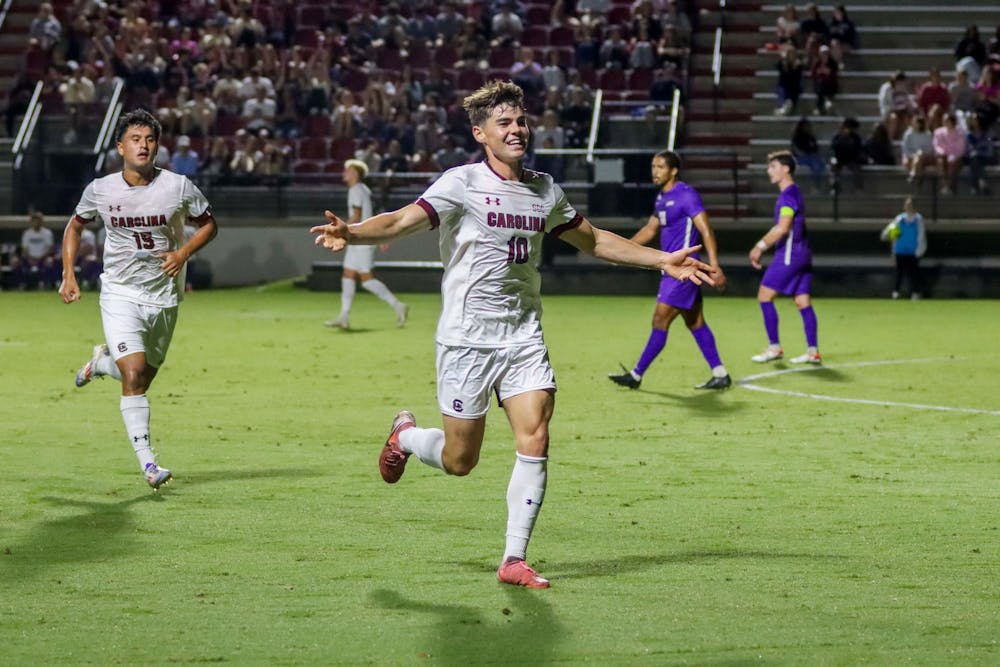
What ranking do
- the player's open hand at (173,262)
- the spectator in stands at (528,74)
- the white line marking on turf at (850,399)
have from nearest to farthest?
the player's open hand at (173,262) < the white line marking on turf at (850,399) < the spectator in stands at (528,74)

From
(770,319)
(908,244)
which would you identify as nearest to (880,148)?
(908,244)

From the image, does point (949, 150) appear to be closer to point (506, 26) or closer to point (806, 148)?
point (806, 148)

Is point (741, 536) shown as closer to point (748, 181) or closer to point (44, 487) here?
point (44, 487)

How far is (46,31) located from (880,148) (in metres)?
17.8

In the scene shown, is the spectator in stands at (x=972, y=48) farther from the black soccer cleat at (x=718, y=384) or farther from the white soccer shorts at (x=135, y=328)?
the white soccer shorts at (x=135, y=328)

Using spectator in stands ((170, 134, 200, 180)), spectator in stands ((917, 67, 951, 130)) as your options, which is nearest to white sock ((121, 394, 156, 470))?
spectator in stands ((170, 134, 200, 180))

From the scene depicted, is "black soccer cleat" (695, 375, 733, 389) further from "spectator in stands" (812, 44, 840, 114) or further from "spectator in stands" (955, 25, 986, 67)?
"spectator in stands" (955, 25, 986, 67)

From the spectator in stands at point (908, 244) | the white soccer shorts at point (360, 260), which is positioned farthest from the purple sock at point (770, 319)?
the spectator in stands at point (908, 244)

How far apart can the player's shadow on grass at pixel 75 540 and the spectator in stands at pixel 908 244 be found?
19546 millimetres

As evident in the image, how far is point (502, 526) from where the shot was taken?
329 inches

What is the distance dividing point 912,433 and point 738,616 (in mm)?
6028

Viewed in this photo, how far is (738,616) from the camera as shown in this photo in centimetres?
635

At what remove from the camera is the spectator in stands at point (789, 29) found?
31.7 metres

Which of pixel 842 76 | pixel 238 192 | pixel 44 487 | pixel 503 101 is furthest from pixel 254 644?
pixel 842 76
